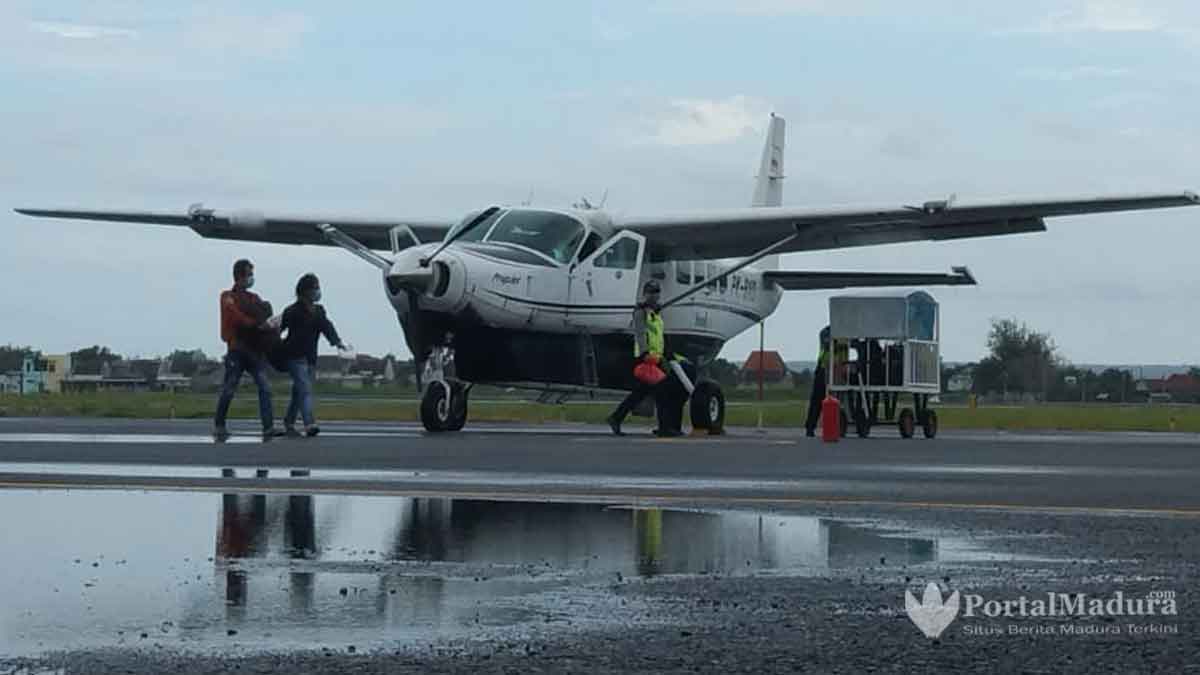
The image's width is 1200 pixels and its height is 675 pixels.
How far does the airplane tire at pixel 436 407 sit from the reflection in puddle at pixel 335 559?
11.8 metres

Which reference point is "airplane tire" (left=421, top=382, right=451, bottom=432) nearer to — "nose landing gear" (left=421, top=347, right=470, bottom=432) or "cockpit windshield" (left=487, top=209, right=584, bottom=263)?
"nose landing gear" (left=421, top=347, right=470, bottom=432)

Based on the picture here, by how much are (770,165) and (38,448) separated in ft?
71.6

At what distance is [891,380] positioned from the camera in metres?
27.4

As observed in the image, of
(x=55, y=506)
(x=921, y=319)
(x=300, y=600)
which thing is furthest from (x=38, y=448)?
(x=921, y=319)

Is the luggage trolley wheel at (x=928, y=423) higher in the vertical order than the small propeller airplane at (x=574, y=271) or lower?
lower

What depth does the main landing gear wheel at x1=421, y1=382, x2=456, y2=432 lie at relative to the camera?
77.6 feet

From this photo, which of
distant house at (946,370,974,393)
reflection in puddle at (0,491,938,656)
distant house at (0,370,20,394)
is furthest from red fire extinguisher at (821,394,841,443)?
distant house at (946,370,974,393)

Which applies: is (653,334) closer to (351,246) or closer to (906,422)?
(906,422)

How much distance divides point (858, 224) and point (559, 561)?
20829mm

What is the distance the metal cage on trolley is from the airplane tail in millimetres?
9631

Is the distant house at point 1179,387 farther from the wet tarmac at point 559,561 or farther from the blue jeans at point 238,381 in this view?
the wet tarmac at point 559,561

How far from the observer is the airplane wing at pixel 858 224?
27.4 m

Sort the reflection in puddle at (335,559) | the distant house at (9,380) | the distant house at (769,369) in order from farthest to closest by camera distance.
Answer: the distant house at (9,380) → the distant house at (769,369) → the reflection in puddle at (335,559)

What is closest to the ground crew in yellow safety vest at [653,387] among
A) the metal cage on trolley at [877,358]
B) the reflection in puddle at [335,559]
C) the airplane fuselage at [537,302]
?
the airplane fuselage at [537,302]
